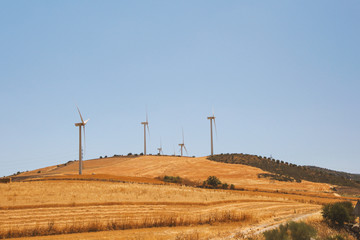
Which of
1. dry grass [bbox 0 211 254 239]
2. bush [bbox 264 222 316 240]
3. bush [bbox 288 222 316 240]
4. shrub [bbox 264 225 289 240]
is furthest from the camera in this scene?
dry grass [bbox 0 211 254 239]

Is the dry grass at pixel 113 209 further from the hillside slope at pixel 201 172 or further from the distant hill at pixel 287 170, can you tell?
the distant hill at pixel 287 170

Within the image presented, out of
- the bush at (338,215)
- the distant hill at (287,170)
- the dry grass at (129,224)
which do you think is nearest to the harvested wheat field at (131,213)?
the dry grass at (129,224)

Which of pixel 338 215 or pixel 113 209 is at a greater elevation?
pixel 113 209

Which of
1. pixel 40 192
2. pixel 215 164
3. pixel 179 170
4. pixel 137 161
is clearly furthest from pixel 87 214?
pixel 137 161

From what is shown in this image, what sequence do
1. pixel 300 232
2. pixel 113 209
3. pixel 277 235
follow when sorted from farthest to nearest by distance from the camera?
pixel 113 209, pixel 300 232, pixel 277 235

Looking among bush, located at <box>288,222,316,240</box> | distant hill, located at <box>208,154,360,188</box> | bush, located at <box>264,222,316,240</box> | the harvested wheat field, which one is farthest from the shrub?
distant hill, located at <box>208,154,360,188</box>

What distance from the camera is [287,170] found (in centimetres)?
10312

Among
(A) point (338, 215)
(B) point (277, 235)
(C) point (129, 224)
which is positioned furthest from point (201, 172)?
(B) point (277, 235)

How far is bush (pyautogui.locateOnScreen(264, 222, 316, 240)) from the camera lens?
24.2 m

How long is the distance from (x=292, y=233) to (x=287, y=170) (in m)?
81.4

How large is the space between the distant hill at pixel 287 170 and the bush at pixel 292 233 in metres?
64.1

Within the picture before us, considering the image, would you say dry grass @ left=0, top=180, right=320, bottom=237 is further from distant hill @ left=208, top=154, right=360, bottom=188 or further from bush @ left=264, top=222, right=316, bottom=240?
distant hill @ left=208, top=154, right=360, bottom=188

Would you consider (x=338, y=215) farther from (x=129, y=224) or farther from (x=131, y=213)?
(x=131, y=213)

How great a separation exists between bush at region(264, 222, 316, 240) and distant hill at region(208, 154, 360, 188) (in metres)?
64.1
